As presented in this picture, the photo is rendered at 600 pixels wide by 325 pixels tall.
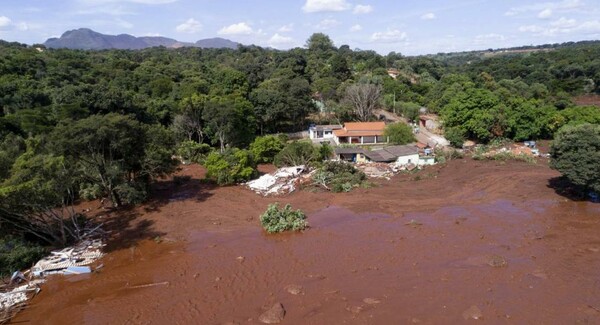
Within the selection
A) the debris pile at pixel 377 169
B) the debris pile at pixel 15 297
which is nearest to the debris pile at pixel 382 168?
the debris pile at pixel 377 169

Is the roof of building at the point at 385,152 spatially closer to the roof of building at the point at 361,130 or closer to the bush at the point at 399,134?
the bush at the point at 399,134

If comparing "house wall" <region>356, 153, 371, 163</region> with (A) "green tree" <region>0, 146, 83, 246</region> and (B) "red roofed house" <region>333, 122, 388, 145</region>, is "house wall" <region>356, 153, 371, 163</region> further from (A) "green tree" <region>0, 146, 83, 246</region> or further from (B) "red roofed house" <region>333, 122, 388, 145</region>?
(A) "green tree" <region>0, 146, 83, 246</region>

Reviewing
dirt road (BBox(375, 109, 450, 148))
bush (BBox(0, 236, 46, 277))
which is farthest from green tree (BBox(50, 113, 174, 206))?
dirt road (BBox(375, 109, 450, 148))

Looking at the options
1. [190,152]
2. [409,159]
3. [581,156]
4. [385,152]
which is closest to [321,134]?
[385,152]

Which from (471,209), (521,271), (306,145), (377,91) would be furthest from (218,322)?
(377,91)

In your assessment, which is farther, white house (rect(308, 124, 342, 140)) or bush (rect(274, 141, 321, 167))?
white house (rect(308, 124, 342, 140))

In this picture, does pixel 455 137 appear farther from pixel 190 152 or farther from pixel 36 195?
pixel 36 195
